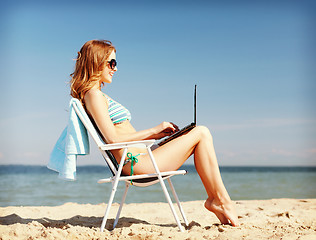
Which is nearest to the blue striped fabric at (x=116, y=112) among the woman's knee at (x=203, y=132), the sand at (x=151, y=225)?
the woman's knee at (x=203, y=132)

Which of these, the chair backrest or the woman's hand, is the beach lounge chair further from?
the woman's hand

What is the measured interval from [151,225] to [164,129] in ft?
2.99

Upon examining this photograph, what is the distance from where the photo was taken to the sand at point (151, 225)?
9.14 ft

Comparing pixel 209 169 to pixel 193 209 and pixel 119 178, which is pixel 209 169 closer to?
pixel 119 178

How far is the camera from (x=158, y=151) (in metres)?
3.08

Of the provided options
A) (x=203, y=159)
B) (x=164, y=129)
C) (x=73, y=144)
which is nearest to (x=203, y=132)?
(x=203, y=159)

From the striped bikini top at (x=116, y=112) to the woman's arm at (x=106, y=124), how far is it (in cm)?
9

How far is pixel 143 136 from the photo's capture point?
3.03 meters

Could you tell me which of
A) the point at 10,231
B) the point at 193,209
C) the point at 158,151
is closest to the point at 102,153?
the point at 158,151

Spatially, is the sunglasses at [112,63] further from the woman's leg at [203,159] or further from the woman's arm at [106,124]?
the woman's leg at [203,159]

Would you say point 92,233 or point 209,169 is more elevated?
point 209,169

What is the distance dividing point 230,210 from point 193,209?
165cm

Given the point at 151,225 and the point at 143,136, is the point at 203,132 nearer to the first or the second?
the point at 143,136

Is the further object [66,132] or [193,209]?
[193,209]
